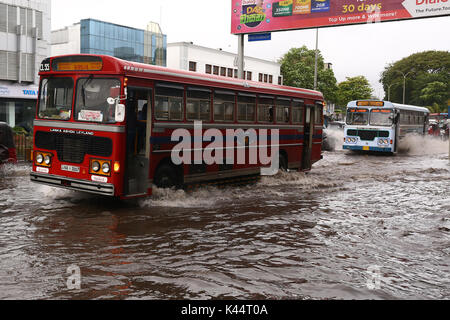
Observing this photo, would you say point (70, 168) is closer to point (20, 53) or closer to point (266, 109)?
point (266, 109)

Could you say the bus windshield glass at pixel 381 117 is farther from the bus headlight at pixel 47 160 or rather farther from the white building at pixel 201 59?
the white building at pixel 201 59

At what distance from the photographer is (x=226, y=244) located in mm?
7625

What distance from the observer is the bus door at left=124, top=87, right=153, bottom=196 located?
381 inches

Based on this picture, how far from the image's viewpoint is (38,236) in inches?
302

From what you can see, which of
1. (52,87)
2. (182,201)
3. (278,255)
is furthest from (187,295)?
(52,87)

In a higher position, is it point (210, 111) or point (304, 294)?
point (210, 111)

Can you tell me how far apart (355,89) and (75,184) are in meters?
78.2

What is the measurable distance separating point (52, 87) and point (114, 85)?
162 centimetres

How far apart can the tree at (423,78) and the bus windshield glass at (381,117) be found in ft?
208

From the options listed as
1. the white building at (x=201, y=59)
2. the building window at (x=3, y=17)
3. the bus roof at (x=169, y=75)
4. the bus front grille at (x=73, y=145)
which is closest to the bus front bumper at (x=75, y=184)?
the bus front grille at (x=73, y=145)

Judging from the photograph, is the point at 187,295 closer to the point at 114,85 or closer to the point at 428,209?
the point at 114,85

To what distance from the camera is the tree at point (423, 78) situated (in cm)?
8630

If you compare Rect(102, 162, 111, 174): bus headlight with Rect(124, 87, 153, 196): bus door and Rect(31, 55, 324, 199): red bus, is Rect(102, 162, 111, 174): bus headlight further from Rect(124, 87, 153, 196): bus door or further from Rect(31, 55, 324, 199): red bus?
Rect(124, 87, 153, 196): bus door

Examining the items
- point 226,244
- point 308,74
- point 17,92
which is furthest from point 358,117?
point 308,74
